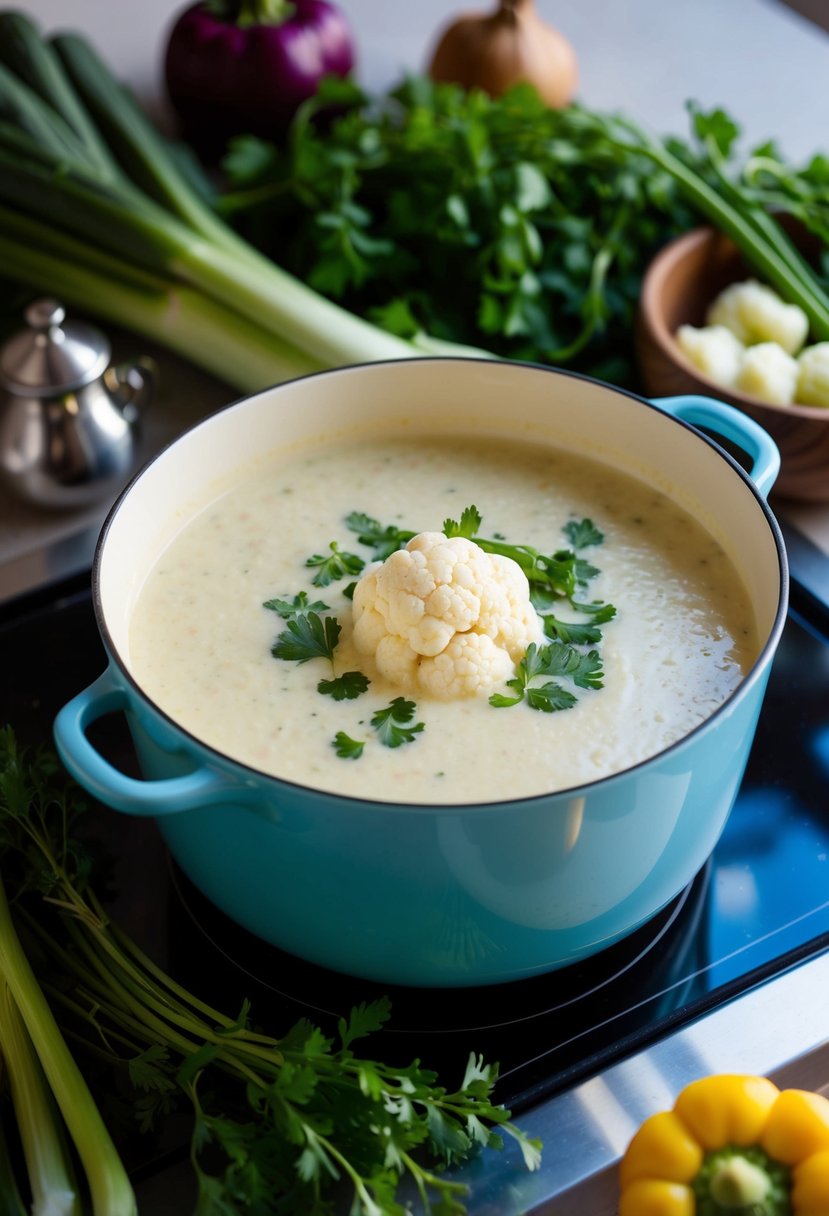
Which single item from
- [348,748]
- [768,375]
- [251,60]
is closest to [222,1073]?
[348,748]

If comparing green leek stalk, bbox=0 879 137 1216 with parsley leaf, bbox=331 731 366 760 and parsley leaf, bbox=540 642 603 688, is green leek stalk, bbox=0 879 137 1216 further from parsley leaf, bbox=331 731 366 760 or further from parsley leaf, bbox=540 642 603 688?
parsley leaf, bbox=540 642 603 688

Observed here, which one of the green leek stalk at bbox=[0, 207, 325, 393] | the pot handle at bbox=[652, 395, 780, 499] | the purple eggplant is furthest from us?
the purple eggplant

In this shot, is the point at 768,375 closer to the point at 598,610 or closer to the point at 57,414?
the point at 598,610

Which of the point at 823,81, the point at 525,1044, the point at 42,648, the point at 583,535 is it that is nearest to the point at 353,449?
the point at 583,535

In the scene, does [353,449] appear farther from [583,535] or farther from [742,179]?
[742,179]

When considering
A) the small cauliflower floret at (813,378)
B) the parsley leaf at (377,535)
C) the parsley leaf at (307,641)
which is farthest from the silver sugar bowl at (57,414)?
the small cauliflower floret at (813,378)

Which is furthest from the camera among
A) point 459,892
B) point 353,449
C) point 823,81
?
point 823,81

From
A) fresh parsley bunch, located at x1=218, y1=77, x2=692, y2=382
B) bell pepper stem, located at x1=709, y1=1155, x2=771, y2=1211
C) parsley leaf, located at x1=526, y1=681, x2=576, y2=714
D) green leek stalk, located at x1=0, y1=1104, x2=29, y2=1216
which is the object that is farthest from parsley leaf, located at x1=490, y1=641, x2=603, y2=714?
fresh parsley bunch, located at x1=218, y1=77, x2=692, y2=382
